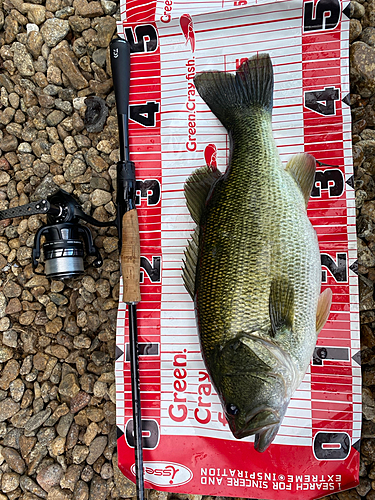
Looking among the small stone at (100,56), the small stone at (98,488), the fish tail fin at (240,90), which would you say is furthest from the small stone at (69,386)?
the small stone at (100,56)

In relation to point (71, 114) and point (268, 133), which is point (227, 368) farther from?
point (71, 114)

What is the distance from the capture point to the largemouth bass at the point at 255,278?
1.31 m

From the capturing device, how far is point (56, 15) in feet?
6.58

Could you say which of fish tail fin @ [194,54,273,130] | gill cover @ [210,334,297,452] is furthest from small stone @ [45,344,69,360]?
fish tail fin @ [194,54,273,130]

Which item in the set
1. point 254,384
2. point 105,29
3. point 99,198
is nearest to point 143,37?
point 105,29

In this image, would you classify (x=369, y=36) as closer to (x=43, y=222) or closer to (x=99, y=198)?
→ (x=99, y=198)

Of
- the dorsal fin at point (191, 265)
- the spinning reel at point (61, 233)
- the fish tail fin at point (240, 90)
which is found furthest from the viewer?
the spinning reel at point (61, 233)

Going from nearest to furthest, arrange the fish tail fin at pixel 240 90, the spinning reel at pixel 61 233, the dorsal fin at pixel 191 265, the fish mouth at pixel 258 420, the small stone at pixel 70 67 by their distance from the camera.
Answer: the fish mouth at pixel 258 420, the dorsal fin at pixel 191 265, the fish tail fin at pixel 240 90, the spinning reel at pixel 61 233, the small stone at pixel 70 67

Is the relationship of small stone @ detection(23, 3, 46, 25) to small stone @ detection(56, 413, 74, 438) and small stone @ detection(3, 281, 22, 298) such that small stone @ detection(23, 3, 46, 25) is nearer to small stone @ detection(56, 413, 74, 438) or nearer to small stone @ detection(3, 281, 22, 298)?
small stone @ detection(3, 281, 22, 298)

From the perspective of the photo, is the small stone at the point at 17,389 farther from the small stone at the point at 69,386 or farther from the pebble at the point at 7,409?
the small stone at the point at 69,386

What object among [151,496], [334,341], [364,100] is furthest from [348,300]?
[151,496]

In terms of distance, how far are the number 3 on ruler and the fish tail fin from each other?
0.42 m

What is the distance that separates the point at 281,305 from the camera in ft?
4.49

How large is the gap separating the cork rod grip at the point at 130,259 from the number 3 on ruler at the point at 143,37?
2.99 ft
